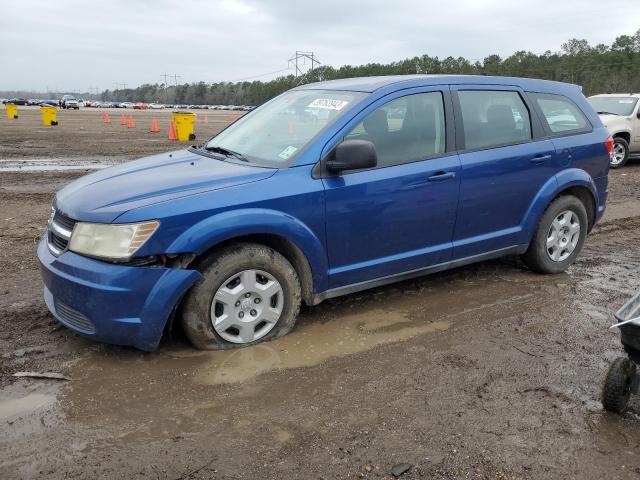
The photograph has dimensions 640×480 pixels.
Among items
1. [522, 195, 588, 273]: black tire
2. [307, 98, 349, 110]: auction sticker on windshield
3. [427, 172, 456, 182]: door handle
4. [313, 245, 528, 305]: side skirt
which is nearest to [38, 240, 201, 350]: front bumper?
[313, 245, 528, 305]: side skirt

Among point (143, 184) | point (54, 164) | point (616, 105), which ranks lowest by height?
point (54, 164)

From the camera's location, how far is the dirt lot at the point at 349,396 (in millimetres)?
2684

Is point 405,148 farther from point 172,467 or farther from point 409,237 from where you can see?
point 172,467

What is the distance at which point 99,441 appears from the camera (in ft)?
9.25

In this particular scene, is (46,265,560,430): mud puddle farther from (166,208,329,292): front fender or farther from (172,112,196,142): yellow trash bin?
(172,112,196,142): yellow trash bin

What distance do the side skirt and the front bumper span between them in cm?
105

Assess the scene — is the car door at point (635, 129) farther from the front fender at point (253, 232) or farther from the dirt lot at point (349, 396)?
the front fender at point (253, 232)

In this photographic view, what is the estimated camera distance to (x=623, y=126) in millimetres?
13164

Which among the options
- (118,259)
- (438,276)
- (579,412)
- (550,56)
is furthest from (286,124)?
(550,56)

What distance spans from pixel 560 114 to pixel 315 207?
9.57ft

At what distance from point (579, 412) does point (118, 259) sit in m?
2.77

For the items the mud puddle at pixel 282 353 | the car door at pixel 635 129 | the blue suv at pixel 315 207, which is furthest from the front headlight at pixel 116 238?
the car door at pixel 635 129

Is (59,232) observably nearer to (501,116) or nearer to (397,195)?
(397,195)

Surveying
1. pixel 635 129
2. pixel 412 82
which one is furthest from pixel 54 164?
pixel 635 129
